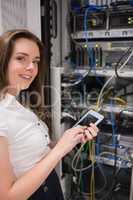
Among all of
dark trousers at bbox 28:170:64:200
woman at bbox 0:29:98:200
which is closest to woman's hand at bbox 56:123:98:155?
woman at bbox 0:29:98:200

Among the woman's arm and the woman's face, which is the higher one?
the woman's face

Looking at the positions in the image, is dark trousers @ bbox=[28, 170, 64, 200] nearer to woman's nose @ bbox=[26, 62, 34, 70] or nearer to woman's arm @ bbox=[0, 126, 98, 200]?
woman's arm @ bbox=[0, 126, 98, 200]

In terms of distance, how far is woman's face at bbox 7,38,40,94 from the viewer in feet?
3.02

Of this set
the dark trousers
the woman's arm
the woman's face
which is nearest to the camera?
the woman's arm

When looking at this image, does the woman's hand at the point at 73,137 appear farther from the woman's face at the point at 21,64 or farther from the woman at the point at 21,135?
the woman's face at the point at 21,64

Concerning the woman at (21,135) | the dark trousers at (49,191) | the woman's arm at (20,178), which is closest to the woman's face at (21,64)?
the woman at (21,135)

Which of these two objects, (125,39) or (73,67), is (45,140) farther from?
(125,39)

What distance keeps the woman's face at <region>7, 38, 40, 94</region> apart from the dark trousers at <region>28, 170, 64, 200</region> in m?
0.47

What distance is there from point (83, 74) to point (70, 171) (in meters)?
0.77

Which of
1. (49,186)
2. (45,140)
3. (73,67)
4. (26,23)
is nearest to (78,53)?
(73,67)

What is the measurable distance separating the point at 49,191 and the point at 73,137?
317 mm

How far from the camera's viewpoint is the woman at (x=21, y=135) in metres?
0.80

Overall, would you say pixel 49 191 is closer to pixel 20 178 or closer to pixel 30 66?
pixel 20 178

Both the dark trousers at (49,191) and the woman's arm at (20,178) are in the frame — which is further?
the dark trousers at (49,191)
